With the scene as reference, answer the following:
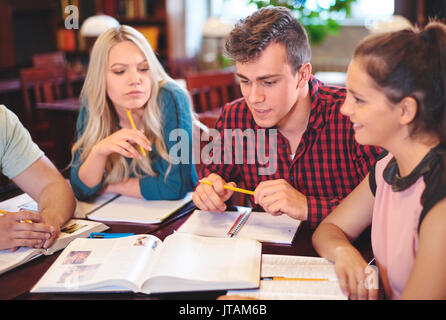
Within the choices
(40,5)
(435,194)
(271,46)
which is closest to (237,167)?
(271,46)

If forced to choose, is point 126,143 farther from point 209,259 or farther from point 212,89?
point 212,89

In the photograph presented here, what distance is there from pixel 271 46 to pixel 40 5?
4.03m

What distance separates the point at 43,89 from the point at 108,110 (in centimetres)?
254

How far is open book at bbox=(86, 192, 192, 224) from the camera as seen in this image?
4.67ft

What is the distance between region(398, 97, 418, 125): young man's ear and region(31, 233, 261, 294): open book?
44cm

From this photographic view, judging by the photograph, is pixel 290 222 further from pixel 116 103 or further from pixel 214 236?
pixel 116 103

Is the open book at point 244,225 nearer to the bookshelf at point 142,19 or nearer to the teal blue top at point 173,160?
the teal blue top at point 173,160

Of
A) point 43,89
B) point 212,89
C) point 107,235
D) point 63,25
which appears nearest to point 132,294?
point 107,235

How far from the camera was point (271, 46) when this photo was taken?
1.39 m

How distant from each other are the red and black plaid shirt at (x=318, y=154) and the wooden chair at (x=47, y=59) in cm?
335

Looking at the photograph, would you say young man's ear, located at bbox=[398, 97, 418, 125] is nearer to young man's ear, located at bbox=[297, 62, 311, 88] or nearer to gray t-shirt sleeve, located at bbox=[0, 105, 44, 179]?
young man's ear, located at bbox=[297, 62, 311, 88]

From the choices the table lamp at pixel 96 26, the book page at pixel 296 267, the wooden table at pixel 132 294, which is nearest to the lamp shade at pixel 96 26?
the table lamp at pixel 96 26

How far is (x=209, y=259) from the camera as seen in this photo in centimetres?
110

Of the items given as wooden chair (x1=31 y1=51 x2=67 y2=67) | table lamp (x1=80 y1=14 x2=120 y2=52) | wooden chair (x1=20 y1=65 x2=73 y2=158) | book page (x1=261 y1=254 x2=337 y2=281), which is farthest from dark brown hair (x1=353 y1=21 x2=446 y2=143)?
wooden chair (x1=31 y1=51 x2=67 y2=67)
